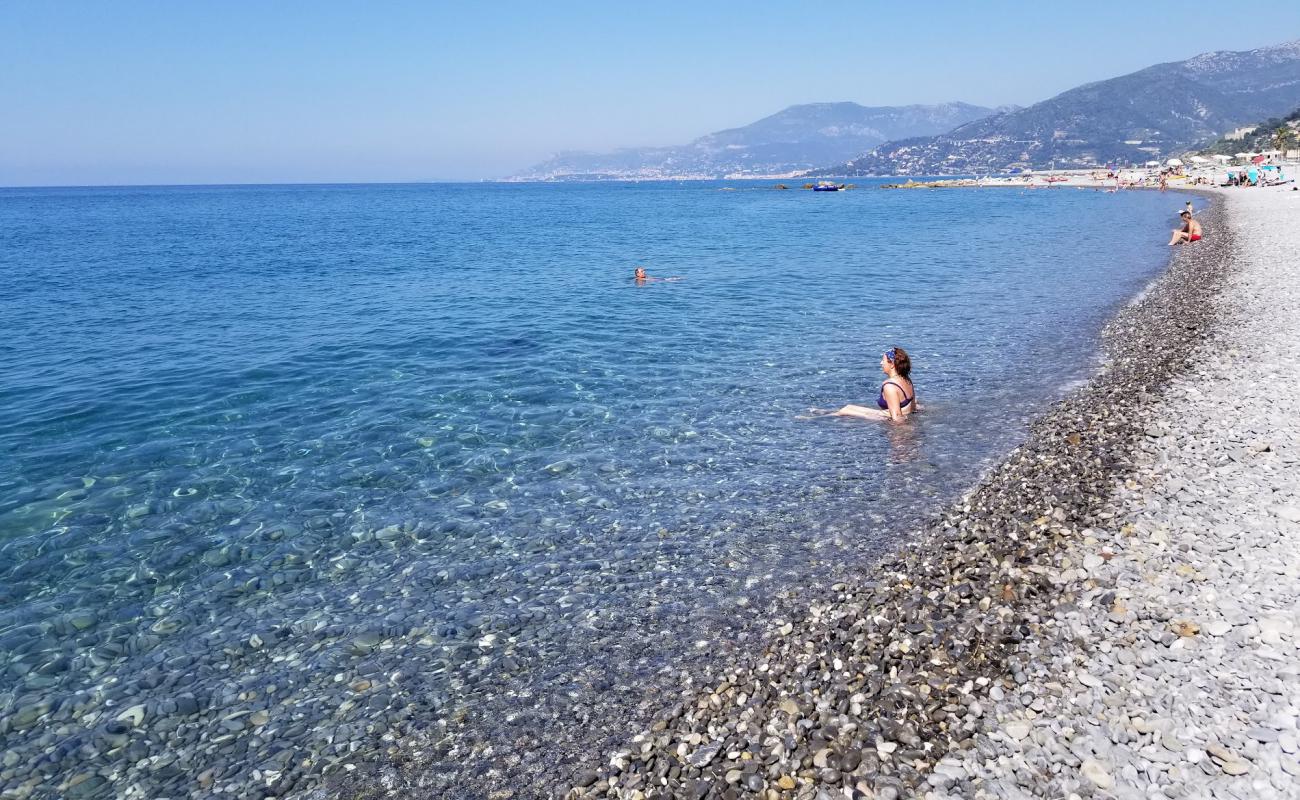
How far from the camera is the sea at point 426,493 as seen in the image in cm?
844

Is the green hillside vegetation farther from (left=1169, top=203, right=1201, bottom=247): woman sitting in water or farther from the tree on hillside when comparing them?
(left=1169, top=203, right=1201, bottom=247): woman sitting in water

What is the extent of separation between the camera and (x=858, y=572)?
34.5 ft

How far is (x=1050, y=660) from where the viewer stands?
752 cm

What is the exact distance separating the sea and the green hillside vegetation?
14860cm

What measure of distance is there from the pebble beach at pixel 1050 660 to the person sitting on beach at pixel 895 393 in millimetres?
3775

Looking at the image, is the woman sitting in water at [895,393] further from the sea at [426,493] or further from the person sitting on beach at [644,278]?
the person sitting on beach at [644,278]

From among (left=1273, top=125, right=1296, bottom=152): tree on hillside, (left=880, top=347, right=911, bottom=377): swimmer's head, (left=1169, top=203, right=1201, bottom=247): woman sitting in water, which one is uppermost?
(left=1273, top=125, right=1296, bottom=152): tree on hillside

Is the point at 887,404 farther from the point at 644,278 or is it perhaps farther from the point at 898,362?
the point at 644,278

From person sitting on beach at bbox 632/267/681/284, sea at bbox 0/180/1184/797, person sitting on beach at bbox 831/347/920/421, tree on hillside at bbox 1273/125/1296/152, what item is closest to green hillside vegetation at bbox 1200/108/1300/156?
tree on hillside at bbox 1273/125/1296/152

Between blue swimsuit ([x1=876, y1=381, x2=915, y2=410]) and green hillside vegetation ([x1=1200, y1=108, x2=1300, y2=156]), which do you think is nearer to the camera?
blue swimsuit ([x1=876, y1=381, x2=915, y2=410])

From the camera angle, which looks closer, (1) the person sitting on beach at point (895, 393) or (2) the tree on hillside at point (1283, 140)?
(1) the person sitting on beach at point (895, 393)

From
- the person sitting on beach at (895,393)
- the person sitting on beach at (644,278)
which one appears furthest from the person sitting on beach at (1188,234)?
the person sitting on beach at (895,393)

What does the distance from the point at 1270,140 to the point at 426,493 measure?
216m

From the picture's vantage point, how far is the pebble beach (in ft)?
20.5
